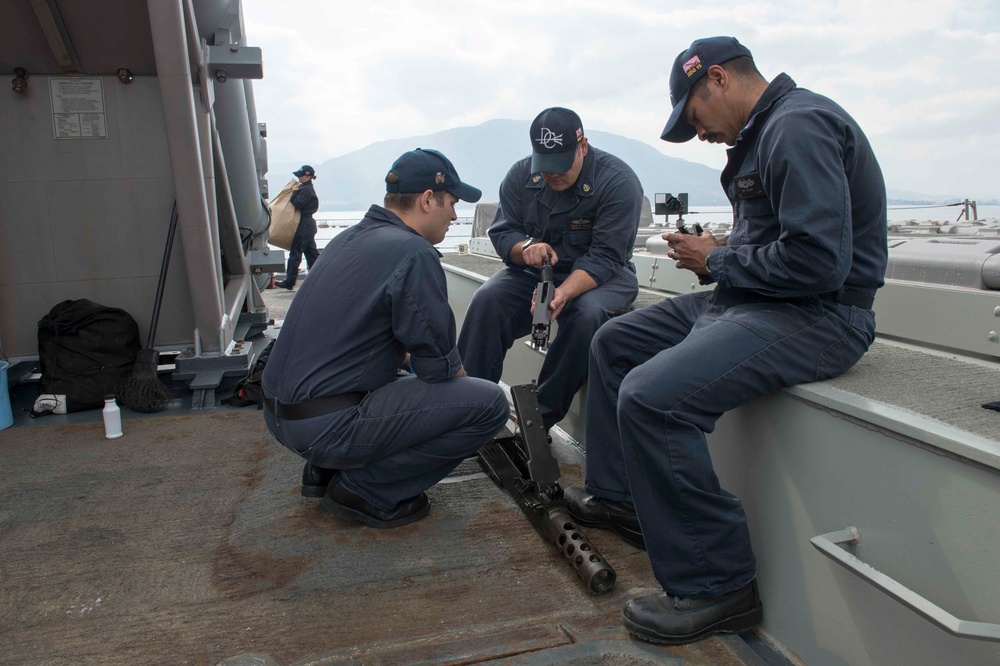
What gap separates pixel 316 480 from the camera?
115 inches

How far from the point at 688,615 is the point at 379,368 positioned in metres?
1.28

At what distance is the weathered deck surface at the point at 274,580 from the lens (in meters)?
A: 1.97

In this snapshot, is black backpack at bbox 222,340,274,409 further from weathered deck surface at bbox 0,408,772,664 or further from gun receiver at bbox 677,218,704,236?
gun receiver at bbox 677,218,704,236

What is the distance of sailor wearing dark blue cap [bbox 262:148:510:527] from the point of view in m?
2.46

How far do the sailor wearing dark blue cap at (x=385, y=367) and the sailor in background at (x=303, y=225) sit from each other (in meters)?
7.15

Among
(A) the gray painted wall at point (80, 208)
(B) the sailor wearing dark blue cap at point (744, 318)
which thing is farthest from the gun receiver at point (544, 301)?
(A) the gray painted wall at point (80, 208)

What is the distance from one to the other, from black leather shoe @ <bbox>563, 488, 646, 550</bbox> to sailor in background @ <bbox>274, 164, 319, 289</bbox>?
294 inches

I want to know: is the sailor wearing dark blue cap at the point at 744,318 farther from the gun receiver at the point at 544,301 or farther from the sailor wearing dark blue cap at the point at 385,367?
the gun receiver at the point at 544,301

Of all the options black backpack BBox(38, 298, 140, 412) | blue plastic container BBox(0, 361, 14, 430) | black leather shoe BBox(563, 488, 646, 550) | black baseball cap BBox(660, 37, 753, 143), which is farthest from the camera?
black backpack BBox(38, 298, 140, 412)

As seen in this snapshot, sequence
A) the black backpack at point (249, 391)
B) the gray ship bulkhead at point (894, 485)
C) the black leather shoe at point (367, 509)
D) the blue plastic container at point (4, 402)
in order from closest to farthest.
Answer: the gray ship bulkhead at point (894, 485)
the black leather shoe at point (367, 509)
the blue plastic container at point (4, 402)
the black backpack at point (249, 391)

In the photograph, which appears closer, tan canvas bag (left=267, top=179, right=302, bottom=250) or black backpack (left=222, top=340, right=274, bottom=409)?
black backpack (left=222, top=340, right=274, bottom=409)

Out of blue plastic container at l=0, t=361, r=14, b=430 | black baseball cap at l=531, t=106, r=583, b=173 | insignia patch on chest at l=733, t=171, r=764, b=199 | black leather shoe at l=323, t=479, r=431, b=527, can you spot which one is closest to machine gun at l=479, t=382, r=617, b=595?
black leather shoe at l=323, t=479, r=431, b=527

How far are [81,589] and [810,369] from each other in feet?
7.36

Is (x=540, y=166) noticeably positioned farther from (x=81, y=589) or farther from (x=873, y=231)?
(x=81, y=589)
